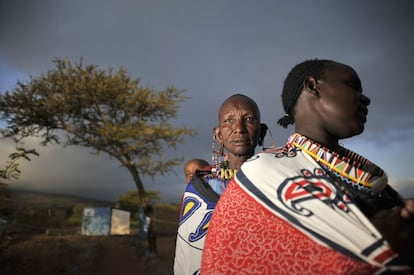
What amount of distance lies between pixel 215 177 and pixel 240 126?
0.52m

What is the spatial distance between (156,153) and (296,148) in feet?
45.8

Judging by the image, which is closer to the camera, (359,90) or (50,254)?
(359,90)

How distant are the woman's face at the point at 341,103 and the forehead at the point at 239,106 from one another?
1.32 meters

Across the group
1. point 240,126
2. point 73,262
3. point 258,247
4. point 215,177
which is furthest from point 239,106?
point 73,262

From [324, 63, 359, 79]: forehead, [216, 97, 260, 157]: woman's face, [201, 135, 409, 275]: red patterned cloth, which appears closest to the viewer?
[201, 135, 409, 275]: red patterned cloth

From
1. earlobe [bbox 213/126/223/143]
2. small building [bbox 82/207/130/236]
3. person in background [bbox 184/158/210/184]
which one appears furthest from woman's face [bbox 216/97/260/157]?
small building [bbox 82/207/130/236]

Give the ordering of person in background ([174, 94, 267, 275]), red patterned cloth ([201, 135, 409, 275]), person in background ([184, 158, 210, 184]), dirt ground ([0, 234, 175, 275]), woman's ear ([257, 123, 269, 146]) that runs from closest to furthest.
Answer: red patterned cloth ([201, 135, 409, 275]) < person in background ([174, 94, 267, 275]) < woman's ear ([257, 123, 269, 146]) < person in background ([184, 158, 210, 184]) < dirt ground ([0, 234, 175, 275])

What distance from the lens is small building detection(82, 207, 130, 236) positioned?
21.3 metres

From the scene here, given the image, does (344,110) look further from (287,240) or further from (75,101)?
(75,101)

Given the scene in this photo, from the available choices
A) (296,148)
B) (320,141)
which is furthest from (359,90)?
(296,148)

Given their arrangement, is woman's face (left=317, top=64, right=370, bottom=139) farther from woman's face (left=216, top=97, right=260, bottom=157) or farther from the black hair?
woman's face (left=216, top=97, right=260, bottom=157)

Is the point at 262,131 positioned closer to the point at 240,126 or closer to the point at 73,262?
the point at 240,126

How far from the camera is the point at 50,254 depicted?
11.6m

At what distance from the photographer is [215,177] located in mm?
2719
